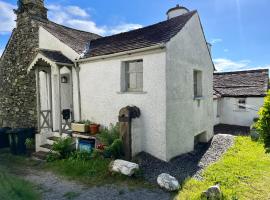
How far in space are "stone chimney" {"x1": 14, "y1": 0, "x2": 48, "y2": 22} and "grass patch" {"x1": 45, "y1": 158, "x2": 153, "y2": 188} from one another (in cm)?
936

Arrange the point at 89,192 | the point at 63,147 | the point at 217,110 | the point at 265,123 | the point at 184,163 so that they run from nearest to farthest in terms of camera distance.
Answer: the point at 265,123 < the point at 89,192 < the point at 184,163 < the point at 63,147 < the point at 217,110

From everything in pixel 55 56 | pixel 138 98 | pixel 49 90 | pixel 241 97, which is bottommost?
pixel 241 97

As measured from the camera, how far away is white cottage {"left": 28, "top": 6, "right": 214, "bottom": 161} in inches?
356

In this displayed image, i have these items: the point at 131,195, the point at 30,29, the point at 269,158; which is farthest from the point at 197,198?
the point at 30,29

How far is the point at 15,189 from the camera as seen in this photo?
7008mm

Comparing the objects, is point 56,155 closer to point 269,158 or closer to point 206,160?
point 206,160

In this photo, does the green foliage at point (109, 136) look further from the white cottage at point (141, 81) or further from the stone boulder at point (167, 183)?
the stone boulder at point (167, 183)

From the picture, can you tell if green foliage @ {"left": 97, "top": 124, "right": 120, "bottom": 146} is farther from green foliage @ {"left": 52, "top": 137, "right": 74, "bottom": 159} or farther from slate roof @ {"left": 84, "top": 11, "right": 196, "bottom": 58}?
slate roof @ {"left": 84, "top": 11, "right": 196, "bottom": 58}

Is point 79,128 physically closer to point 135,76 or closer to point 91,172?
point 91,172

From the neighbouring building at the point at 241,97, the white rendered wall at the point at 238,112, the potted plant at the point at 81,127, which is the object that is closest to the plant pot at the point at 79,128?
the potted plant at the point at 81,127

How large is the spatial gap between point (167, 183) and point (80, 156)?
413 cm

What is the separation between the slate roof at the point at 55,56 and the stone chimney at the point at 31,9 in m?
3.93

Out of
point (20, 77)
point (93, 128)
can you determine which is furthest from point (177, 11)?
point (20, 77)

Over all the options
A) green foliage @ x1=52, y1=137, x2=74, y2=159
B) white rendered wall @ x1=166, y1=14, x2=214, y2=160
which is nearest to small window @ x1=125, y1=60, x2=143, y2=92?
white rendered wall @ x1=166, y1=14, x2=214, y2=160
